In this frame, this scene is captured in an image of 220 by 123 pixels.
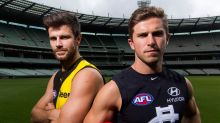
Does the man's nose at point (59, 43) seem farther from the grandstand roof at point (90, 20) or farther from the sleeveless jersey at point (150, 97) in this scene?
the grandstand roof at point (90, 20)

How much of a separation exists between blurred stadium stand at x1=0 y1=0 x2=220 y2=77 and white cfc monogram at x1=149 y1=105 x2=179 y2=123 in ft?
185

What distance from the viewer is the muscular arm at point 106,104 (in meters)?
2.84

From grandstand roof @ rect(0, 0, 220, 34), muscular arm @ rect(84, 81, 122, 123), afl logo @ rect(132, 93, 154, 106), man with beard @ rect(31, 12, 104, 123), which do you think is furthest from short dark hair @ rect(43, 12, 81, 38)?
grandstand roof @ rect(0, 0, 220, 34)

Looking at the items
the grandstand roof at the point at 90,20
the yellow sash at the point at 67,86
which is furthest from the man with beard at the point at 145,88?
the grandstand roof at the point at 90,20

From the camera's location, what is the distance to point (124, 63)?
88.5m

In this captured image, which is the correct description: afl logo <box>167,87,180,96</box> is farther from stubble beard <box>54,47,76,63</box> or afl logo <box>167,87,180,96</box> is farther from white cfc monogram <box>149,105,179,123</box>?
stubble beard <box>54,47,76,63</box>

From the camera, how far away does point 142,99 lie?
9.60 feet

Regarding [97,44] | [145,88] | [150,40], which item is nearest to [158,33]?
[150,40]

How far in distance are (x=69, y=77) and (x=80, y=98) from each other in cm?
48

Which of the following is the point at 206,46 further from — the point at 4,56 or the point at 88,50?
the point at 4,56

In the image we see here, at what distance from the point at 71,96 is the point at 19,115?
9.70m

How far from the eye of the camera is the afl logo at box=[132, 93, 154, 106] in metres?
2.91

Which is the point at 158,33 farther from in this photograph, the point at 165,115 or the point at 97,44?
the point at 97,44

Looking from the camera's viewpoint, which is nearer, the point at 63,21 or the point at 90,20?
the point at 63,21
